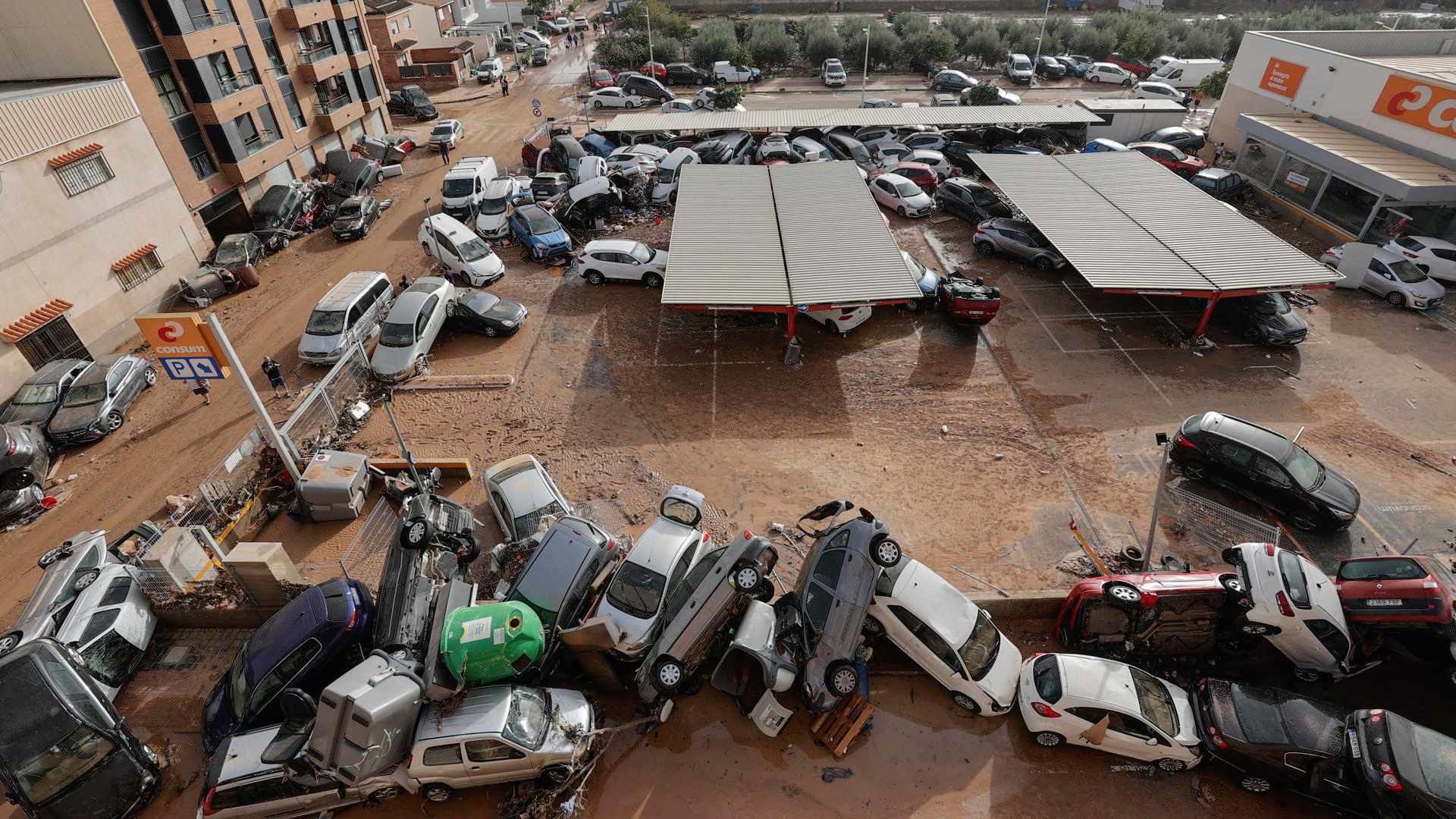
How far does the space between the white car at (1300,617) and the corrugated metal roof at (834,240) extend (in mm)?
8942

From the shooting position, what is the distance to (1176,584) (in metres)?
10.1

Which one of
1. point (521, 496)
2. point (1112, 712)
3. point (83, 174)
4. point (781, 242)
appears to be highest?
point (83, 174)

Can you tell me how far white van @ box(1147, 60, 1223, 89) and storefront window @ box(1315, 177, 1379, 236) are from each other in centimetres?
2135

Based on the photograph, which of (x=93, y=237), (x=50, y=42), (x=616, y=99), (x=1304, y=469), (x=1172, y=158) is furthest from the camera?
(x=616, y=99)

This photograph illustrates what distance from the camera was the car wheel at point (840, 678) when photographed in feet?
30.6

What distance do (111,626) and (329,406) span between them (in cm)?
612

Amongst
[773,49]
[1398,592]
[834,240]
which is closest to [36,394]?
[834,240]

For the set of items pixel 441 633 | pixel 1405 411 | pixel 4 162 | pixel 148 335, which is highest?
pixel 4 162

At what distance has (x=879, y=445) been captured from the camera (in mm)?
14945

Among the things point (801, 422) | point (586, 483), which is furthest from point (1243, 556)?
point (586, 483)

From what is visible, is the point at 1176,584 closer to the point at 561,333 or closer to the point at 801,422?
the point at 801,422

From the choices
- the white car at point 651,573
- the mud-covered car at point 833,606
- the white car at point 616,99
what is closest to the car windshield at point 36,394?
the white car at point 651,573

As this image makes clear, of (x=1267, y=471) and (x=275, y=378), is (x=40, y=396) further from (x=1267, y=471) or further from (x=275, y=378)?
(x=1267, y=471)

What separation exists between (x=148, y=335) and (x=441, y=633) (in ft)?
25.6
